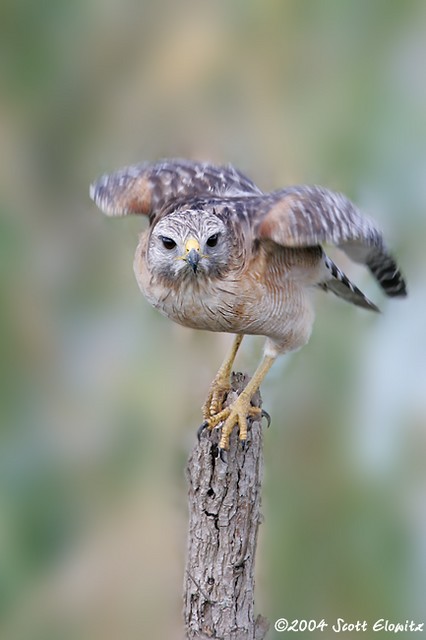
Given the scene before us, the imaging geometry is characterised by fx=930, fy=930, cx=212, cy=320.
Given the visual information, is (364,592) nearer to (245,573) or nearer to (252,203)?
(245,573)

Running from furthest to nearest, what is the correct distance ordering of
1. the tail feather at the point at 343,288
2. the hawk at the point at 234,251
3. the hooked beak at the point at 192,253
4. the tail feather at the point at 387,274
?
the tail feather at the point at 343,288, the tail feather at the point at 387,274, the hawk at the point at 234,251, the hooked beak at the point at 192,253

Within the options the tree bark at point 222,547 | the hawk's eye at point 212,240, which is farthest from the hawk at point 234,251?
the tree bark at point 222,547

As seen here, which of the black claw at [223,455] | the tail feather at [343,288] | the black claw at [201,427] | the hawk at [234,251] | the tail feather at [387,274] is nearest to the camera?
the hawk at [234,251]

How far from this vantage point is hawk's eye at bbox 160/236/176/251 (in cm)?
286

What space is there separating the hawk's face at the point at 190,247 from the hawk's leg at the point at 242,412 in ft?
1.85

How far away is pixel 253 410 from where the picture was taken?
3.33m

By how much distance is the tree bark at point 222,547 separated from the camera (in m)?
2.97

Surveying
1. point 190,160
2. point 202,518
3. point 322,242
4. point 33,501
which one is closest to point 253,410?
point 202,518

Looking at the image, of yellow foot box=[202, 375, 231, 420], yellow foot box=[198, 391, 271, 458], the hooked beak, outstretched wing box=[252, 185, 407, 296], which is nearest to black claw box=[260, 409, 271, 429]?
yellow foot box=[198, 391, 271, 458]

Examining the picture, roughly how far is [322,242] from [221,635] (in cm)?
129

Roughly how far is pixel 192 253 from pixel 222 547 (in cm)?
95

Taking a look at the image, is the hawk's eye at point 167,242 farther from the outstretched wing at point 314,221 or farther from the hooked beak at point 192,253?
the outstretched wing at point 314,221

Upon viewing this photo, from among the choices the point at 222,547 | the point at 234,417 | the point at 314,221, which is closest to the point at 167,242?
the point at 314,221

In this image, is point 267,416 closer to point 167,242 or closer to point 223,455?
point 223,455
